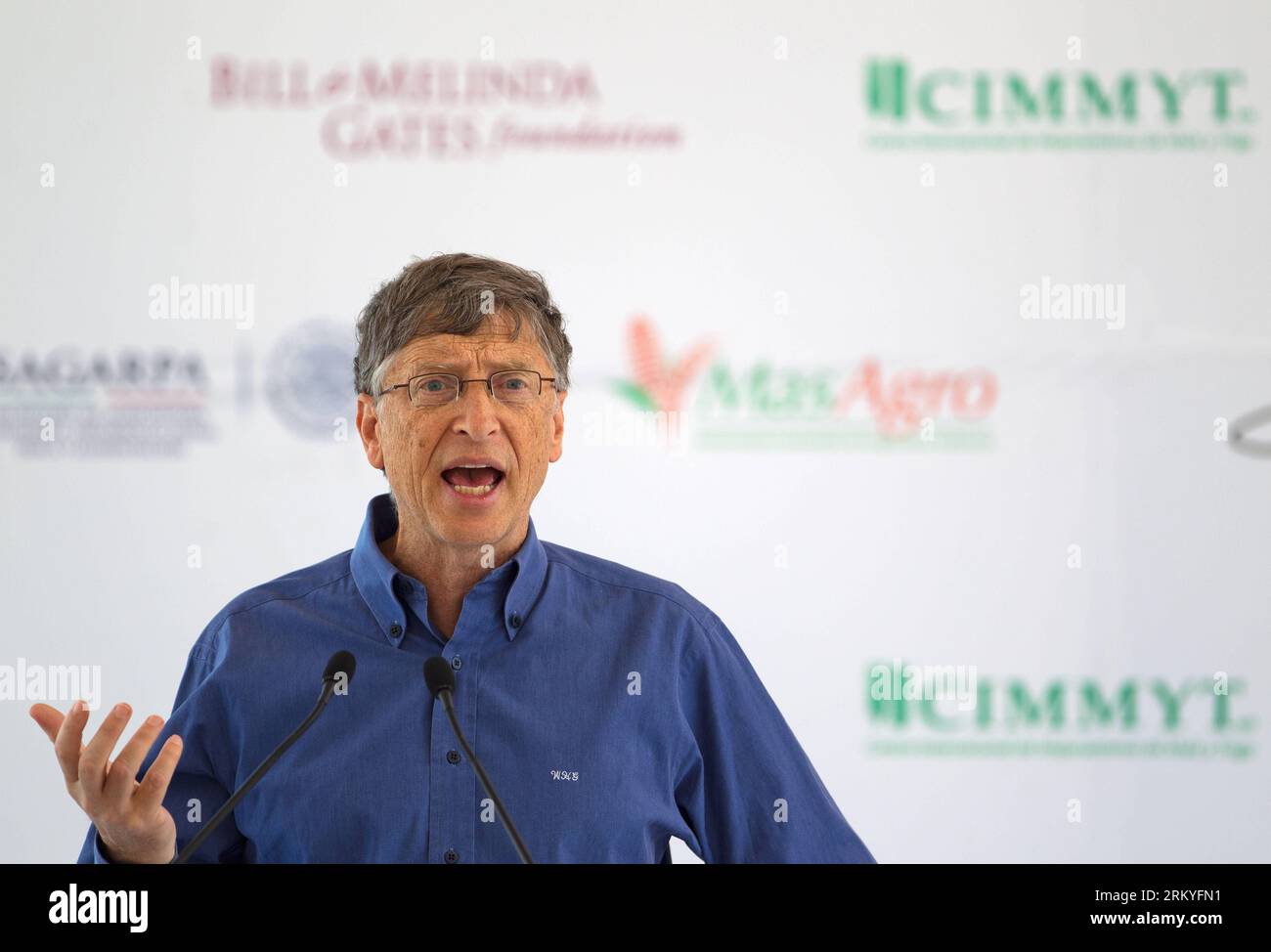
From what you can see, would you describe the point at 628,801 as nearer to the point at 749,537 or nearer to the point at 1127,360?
the point at 749,537

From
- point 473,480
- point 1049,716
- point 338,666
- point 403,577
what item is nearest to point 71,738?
point 338,666

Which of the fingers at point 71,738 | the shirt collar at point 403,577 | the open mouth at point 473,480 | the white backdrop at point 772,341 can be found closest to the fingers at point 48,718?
the fingers at point 71,738

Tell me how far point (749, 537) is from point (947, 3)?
4.13 feet

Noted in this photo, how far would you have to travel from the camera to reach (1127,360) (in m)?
2.90

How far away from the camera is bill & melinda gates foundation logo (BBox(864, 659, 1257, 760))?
2.81 m

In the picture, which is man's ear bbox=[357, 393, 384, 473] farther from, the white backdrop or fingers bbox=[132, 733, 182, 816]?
the white backdrop

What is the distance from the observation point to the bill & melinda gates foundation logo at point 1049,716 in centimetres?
281

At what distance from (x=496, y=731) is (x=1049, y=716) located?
5.60ft

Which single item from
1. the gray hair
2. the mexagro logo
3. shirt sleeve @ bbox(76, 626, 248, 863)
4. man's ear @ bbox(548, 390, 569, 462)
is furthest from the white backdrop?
shirt sleeve @ bbox(76, 626, 248, 863)

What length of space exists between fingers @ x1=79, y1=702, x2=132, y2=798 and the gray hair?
2.01ft

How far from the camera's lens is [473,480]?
5.32 ft

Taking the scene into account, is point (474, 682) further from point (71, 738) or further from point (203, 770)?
point (71, 738)

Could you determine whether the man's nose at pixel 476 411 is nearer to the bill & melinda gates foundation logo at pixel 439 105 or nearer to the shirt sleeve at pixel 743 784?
the shirt sleeve at pixel 743 784
